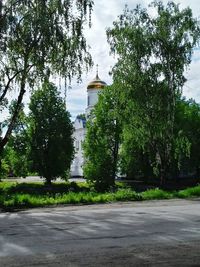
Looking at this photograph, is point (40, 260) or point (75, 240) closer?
point (40, 260)

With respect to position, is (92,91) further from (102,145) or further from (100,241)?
(100,241)

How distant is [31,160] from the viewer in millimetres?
53219

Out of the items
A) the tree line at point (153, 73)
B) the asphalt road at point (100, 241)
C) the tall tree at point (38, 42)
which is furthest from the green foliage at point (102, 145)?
the asphalt road at point (100, 241)

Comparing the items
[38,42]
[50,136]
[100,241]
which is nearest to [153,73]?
[38,42]

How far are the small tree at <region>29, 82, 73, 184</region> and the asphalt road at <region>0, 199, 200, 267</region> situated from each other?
38.9m

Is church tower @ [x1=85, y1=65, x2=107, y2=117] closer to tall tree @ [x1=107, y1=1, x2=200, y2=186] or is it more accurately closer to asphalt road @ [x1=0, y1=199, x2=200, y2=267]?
tall tree @ [x1=107, y1=1, x2=200, y2=186]

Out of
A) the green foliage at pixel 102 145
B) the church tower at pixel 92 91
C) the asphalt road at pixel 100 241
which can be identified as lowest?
the asphalt road at pixel 100 241

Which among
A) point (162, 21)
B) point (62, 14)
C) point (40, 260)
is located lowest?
point (40, 260)

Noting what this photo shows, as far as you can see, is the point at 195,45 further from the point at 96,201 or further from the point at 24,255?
the point at 24,255

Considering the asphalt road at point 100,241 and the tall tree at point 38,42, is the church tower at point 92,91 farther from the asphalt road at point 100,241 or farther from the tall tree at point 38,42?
the asphalt road at point 100,241

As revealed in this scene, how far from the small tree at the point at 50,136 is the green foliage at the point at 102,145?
2.60 m

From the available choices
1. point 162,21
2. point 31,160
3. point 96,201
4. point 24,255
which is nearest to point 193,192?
point 96,201

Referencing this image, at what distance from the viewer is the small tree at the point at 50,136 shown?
175 ft

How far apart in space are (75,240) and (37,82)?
13.2 m
